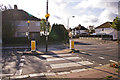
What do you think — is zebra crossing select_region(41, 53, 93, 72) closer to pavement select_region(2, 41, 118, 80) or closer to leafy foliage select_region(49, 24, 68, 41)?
pavement select_region(2, 41, 118, 80)

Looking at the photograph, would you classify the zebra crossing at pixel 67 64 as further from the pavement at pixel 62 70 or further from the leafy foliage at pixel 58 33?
the leafy foliage at pixel 58 33

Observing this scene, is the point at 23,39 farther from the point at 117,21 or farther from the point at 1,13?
the point at 117,21

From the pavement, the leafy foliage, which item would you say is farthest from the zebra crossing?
the leafy foliage

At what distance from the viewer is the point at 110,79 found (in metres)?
4.49

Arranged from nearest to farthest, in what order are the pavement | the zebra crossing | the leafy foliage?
the pavement < the zebra crossing < the leafy foliage

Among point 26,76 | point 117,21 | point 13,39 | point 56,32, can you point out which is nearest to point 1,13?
point 13,39

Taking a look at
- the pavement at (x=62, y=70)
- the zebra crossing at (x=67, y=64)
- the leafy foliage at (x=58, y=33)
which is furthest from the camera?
the leafy foliage at (x=58, y=33)

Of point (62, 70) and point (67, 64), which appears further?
point (67, 64)

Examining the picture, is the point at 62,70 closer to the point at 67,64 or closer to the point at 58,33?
the point at 67,64

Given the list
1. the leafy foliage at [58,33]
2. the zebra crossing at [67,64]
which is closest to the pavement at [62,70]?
the zebra crossing at [67,64]

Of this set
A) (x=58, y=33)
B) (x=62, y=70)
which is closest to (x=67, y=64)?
(x=62, y=70)

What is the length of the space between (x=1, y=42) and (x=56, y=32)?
12.6m

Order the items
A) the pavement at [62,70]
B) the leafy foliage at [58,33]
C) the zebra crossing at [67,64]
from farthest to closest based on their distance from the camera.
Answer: the leafy foliage at [58,33] → the zebra crossing at [67,64] → the pavement at [62,70]

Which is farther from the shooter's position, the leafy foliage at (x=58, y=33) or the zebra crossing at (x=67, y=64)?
the leafy foliage at (x=58, y=33)
